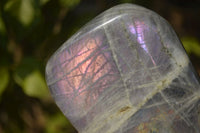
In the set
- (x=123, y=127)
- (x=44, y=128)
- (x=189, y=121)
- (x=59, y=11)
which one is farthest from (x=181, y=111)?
(x=44, y=128)

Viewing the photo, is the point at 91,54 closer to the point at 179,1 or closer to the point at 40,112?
the point at 40,112

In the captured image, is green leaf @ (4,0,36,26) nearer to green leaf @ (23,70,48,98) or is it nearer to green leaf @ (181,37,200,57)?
green leaf @ (23,70,48,98)

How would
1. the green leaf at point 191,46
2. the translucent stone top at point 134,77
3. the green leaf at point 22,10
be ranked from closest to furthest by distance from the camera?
the translucent stone top at point 134,77 → the green leaf at point 22,10 → the green leaf at point 191,46

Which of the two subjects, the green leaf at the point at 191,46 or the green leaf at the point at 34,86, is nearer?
the green leaf at the point at 34,86

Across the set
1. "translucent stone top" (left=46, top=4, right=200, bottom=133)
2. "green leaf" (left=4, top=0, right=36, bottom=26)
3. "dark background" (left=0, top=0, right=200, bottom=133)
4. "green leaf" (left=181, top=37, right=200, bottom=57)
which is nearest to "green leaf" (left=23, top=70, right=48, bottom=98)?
"dark background" (left=0, top=0, right=200, bottom=133)

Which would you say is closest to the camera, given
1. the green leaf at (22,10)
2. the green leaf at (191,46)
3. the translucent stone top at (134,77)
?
the translucent stone top at (134,77)

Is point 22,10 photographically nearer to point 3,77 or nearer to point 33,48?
point 3,77

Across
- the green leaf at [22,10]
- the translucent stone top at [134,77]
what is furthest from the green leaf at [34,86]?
the translucent stone top at [134,77]

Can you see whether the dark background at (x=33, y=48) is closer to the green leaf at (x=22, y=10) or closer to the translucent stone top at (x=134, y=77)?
the green leaf at (x=22, y=10)
